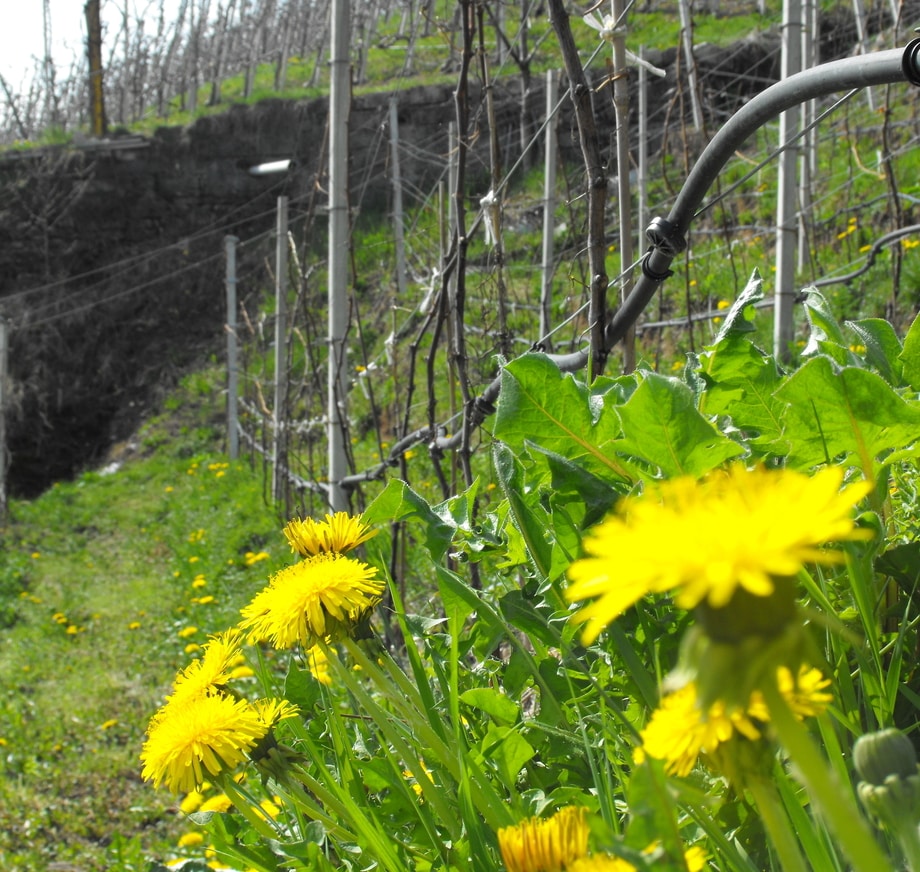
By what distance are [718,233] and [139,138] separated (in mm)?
10412

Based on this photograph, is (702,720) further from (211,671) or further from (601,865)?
(211,671)

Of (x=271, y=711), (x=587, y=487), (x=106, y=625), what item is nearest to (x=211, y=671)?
(x=271, y=711)

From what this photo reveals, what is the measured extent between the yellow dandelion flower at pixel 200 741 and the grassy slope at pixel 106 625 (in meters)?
0.63

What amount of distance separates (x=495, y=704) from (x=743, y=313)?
395mm

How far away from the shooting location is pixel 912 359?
79cm

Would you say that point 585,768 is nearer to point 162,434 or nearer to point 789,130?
point 789,130

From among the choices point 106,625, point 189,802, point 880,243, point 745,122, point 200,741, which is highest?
point 745,122

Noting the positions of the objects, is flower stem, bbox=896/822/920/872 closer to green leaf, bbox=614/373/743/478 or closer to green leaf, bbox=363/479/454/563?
green leaf, bbox=614/373/743/478

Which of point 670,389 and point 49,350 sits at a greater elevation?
point 670,389

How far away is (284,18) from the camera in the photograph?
20.3 meters

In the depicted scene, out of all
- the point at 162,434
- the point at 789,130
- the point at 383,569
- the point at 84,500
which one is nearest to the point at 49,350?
the point at 162,434

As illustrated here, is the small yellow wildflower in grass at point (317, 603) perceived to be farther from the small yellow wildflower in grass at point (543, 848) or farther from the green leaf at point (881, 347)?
the green leaf at point (881, 347)

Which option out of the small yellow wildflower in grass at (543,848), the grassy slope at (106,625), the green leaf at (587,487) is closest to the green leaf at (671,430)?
the green leaf at (587,487)

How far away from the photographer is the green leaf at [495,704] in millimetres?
749
